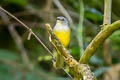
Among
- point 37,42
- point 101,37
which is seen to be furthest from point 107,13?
point 37,42

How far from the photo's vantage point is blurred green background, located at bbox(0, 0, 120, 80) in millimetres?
3363

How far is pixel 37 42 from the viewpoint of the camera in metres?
4.02

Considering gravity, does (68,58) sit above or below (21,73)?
above

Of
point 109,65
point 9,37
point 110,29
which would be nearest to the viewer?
point 110,29

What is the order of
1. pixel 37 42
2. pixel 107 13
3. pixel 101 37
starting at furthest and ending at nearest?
pixel 37 42 → pixel 107 13 → pixel 101 37

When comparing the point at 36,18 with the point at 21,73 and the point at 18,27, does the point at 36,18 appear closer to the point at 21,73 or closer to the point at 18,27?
the point at 18,27

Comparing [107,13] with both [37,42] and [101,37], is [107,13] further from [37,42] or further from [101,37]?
[37,42]

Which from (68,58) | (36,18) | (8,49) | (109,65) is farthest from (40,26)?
(68,58)

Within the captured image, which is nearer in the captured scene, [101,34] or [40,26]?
[101,34]

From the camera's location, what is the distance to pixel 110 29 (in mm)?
1137

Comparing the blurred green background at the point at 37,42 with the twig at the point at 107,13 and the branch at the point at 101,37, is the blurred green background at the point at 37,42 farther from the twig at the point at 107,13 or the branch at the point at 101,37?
the branch at the point at 101,37

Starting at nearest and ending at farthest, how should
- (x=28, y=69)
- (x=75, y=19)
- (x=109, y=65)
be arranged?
(x=109, y=65) → (x=28, y=69) → (x=75, y=19)

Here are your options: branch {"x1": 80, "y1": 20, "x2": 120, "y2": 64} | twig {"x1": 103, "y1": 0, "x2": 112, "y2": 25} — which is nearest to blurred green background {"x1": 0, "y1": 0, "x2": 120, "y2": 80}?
twig {"x1": 103, "y1": 0, "x2": 112, "y2": 25}

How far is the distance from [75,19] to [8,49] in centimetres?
87
